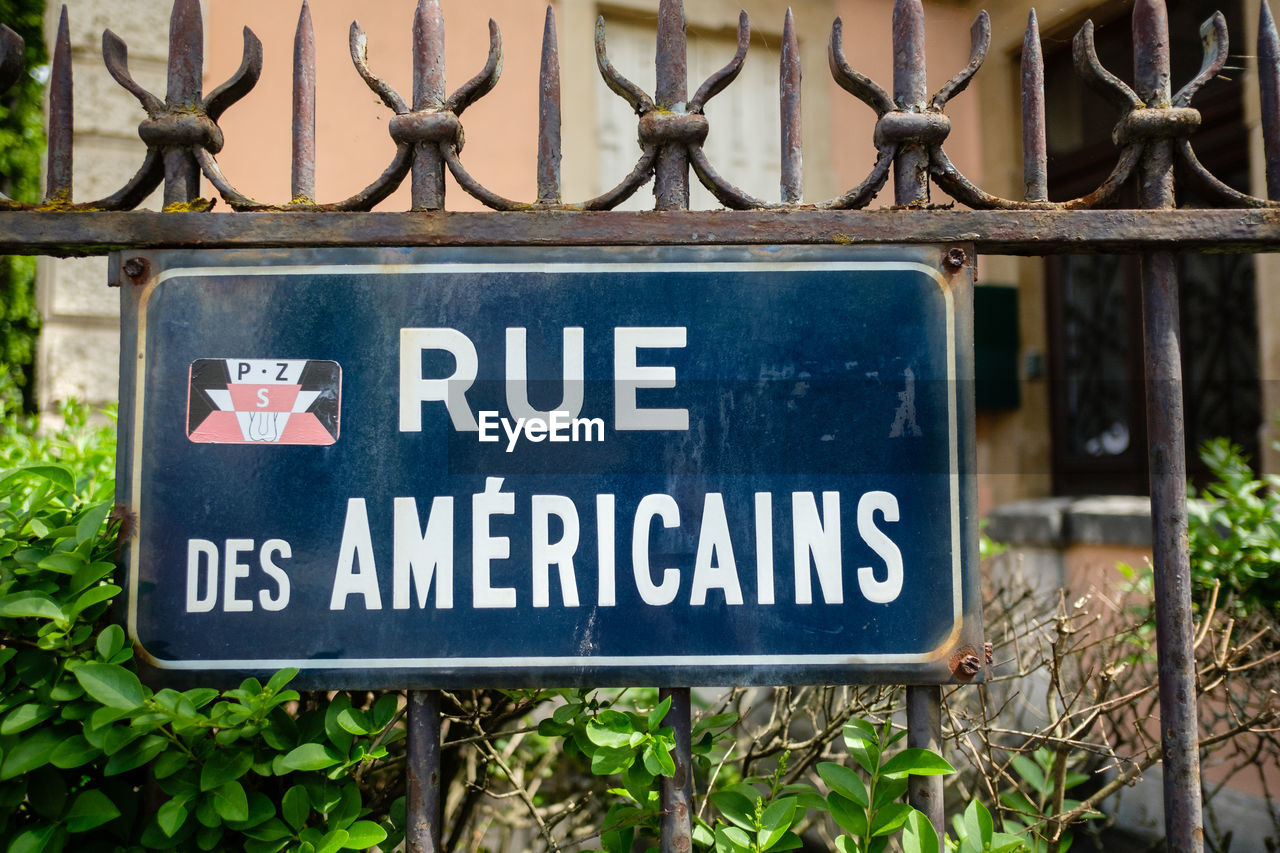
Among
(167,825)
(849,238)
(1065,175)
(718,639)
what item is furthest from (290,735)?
(1065,175)

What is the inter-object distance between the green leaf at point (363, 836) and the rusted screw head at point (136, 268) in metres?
1.01

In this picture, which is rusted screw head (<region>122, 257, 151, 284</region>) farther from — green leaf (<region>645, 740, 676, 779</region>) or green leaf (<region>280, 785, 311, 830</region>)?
green leaf (<region>645, 740, 676, 779</region>)

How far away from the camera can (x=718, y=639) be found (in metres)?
1.32

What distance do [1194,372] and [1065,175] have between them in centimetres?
157

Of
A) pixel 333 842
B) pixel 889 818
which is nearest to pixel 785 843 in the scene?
pixel 889 818

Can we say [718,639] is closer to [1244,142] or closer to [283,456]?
[283,456]

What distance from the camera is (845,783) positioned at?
4.09ft

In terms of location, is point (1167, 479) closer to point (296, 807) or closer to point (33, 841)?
point (296, 807)

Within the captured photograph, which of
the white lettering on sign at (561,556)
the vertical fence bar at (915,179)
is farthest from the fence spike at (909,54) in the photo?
the white lettering on sign at (561,556)

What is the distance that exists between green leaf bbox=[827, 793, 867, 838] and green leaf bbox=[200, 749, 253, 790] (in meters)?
0.93

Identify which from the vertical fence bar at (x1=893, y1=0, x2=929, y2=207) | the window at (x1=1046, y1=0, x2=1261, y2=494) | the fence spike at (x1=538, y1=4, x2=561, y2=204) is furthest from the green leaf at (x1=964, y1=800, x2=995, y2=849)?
the window at (x1=1046, y1=0, x2=1261, y2=494)

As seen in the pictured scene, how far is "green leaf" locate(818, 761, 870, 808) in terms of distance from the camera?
4.06 feet

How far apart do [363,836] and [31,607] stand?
1.96 feet

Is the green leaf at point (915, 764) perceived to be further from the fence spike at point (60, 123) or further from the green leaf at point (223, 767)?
the fence spike at point (60, 123)
